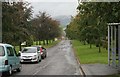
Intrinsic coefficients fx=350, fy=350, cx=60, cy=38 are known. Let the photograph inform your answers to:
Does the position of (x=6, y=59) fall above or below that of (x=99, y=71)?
above

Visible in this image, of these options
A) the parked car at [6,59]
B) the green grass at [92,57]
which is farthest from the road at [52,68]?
the parked car at [6,59]

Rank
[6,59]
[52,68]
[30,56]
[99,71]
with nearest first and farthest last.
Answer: [6,59]
[99,71]
[52,68]
[30,56]

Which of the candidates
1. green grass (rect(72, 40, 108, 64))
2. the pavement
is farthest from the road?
green grass (rect(72, 40, 108, 64))

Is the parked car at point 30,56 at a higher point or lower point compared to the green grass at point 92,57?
higher

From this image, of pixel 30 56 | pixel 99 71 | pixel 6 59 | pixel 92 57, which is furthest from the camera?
pixel 92 57

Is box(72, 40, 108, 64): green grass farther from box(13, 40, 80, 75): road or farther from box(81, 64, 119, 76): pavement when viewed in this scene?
box(81, 64, 119, 76): pavement

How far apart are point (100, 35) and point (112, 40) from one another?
20752 millimetres

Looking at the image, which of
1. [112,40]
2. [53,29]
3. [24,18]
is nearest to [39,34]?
[53,29]

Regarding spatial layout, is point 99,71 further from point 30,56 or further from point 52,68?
point 30,56

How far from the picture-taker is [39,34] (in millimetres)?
89250

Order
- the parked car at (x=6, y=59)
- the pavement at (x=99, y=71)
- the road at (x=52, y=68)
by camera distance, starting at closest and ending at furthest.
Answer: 1. the parked car at (x=6, y=59)
2. the pavement at (x=99, y=71)
3. the road at (x=52, y=68)

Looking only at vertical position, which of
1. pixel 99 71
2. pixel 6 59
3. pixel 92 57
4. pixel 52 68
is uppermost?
pixel 6 59

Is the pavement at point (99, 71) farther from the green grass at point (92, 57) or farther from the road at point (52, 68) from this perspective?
the green grass at point (92, 57)

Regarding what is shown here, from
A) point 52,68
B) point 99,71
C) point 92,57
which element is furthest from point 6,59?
point 92,57
